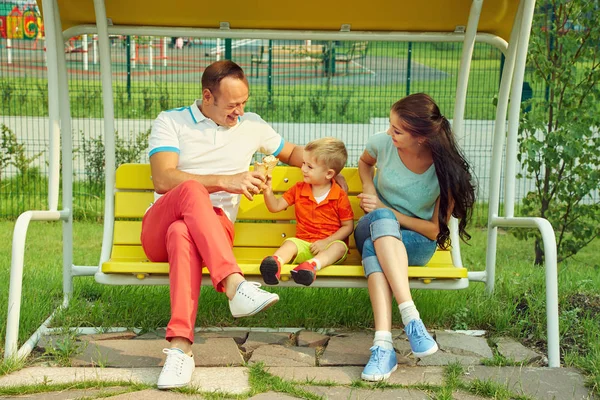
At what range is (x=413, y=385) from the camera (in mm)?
3619

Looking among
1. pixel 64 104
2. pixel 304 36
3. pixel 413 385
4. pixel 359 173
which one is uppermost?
pixel 304 36

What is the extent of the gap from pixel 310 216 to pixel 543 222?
1094 mm

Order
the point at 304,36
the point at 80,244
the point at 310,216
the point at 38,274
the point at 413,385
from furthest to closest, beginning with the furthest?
1. the point at 80,244
2. the point at 38,274
3. the point at 304,36
4. the point at 310,216
5. the point at 413,385

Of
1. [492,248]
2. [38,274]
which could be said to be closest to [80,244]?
[38,274]

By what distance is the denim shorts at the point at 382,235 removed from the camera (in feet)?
12.9

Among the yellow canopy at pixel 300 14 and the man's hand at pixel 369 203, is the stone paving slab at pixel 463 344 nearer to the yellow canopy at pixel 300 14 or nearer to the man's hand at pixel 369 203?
the man's hand at pixel 369 203

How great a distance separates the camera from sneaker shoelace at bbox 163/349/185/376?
354 cm

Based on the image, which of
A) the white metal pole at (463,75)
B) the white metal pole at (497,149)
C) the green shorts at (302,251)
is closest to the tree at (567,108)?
the white metal pole at (497,149)

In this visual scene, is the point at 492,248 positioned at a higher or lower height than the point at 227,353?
higher

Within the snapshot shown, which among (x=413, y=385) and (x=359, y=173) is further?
(x=359, y=173)

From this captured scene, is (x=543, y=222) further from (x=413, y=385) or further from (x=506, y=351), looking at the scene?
(x=413, y=385)

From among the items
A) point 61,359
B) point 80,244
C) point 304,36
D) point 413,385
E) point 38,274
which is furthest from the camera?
point 80,244

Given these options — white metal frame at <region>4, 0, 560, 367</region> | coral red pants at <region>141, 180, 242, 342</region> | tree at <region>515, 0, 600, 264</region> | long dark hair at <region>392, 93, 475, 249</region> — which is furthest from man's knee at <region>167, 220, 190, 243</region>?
tree at <region>515, 0, 600, 264</region>

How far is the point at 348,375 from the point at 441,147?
1.13m
